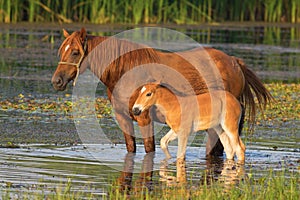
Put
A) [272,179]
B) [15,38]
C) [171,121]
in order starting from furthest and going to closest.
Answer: [15,38]
[171,121]
[272,179]

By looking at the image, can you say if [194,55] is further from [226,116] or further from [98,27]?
[98,27]

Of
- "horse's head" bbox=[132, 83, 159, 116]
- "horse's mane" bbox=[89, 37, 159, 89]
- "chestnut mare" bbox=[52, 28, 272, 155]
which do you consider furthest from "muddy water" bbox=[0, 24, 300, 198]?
"horse's mane" bbox=[89, 37, 159, 89]

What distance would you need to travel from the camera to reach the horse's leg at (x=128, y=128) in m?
9.68

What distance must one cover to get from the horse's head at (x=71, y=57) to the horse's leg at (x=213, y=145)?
6.07 ft

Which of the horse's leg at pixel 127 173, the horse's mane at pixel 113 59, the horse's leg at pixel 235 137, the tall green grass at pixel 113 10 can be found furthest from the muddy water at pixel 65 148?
the tall green grass at pixel 113 10

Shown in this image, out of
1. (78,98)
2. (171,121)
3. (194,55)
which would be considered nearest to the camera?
(171,121)

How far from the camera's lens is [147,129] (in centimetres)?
966

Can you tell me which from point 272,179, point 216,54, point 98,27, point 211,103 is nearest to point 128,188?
point 272,179

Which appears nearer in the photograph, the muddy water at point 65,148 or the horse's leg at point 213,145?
the muddy water at point 65,148

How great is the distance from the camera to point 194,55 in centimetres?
1020

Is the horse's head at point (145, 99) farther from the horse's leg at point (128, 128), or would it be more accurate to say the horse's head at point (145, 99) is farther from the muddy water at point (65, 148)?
the muddy water at point (65, 148)

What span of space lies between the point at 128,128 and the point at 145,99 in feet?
1.98

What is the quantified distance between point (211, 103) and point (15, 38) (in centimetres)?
1499

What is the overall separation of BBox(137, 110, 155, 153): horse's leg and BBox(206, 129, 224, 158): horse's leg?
0.76 meters
